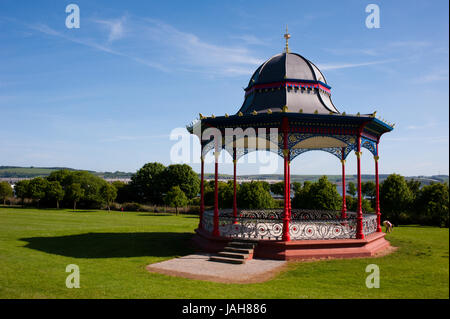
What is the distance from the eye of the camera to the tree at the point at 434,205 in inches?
1101

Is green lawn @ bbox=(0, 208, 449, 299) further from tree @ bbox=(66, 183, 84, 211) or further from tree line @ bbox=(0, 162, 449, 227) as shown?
tree @ bbox=(66, 183, 84, 211)

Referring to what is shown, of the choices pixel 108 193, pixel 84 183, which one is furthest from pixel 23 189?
→ pixel 108 193

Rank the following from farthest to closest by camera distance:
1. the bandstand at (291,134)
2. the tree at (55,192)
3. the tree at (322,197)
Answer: the tree at (55,192)
the tree at (322,197)
the bandstand at (291,134)

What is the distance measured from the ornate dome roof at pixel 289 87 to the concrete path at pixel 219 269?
7.06 meters

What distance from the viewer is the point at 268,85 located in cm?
1700

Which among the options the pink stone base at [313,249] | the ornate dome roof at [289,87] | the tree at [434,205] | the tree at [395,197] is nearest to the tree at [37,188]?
the ornate dome roof at [289,87]

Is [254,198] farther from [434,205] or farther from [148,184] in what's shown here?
[148,184]

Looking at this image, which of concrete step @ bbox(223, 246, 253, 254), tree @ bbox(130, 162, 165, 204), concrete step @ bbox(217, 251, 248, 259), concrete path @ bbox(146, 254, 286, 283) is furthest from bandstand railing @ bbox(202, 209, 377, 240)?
tree @ bbox(130, 162, 165, 204)

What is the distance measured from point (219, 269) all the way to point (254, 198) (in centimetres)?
1904

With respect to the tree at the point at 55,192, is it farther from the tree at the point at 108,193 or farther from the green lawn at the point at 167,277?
the green lawn at the point at 167,277

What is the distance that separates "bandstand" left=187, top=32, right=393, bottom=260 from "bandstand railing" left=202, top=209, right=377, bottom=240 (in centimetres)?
6
